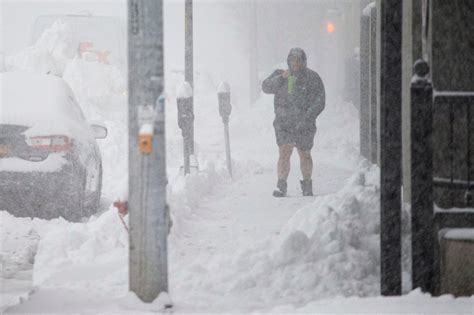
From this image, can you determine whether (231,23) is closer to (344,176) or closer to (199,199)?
(344,176)

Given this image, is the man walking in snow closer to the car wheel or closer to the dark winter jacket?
the dark winter jacket

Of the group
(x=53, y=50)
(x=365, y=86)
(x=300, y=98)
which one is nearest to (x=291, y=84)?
(x=300, y=98)

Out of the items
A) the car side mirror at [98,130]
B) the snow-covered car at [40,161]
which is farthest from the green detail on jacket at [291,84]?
the snow-covered car at [40,161]

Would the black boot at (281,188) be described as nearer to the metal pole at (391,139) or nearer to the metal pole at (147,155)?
the metal pole at (391,139)

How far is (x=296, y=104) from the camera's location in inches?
415

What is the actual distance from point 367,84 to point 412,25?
5853mm

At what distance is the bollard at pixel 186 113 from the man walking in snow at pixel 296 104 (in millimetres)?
1489

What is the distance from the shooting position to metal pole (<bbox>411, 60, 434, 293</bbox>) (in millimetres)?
5617

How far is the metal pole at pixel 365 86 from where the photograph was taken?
45.9 feet

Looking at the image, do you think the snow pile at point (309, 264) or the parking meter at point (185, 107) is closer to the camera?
the snow pile at point (309, 264)

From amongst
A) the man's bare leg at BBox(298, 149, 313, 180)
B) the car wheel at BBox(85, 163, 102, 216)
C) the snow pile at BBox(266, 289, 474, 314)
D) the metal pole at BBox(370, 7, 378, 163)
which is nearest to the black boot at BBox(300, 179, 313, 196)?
the man's bare leg at BBox(298, 149, 313, 180)

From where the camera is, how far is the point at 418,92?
Answer: 220 inches

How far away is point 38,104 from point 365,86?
670 centimetres

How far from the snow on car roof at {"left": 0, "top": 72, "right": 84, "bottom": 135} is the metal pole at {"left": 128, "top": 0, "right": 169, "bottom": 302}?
366cm
